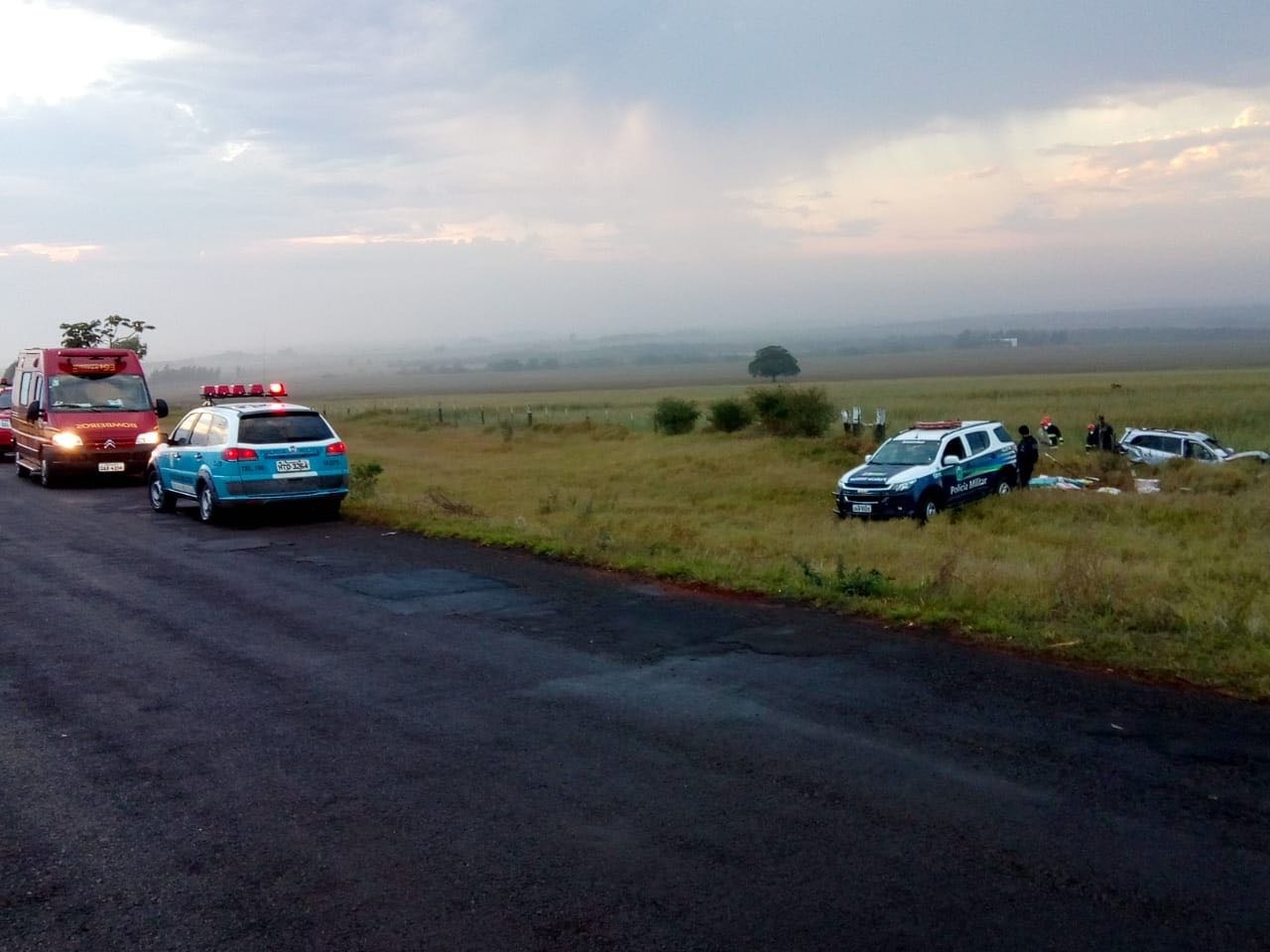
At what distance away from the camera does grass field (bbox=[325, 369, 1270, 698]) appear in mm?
8430

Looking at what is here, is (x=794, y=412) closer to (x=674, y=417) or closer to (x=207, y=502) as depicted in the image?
(x=674, y=417)

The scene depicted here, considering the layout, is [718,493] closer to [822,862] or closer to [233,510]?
[233,510]

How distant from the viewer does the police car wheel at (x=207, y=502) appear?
15473 mm

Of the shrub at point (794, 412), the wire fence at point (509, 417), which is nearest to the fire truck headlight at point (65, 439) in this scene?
the shrub at point (794, 412)

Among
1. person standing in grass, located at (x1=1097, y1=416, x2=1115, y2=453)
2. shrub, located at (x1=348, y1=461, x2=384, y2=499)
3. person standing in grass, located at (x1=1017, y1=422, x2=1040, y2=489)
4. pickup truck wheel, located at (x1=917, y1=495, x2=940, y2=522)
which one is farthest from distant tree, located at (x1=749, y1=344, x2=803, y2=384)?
shrub, located at (x1=348, y1=461, x2=384, y2=499)

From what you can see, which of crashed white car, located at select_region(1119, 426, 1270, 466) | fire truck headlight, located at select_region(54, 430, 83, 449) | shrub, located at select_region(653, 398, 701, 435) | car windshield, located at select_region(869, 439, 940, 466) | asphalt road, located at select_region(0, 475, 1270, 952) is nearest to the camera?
asphalt road, located at select_region(0, 475, 1270, 952)

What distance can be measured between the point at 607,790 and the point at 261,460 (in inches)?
426

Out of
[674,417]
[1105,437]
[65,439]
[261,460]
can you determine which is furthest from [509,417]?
[261,460]

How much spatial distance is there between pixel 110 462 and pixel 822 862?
762 inches

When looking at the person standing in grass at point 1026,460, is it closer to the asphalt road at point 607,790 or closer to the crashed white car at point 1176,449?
the crashed white car at point 1176,449

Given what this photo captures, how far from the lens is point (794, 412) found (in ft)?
126

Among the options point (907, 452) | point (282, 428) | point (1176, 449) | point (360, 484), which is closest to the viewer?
point (282, 428)

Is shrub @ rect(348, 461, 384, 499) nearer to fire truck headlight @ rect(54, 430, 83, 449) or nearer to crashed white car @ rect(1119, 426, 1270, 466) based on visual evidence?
fire truck headlight @ rect(54, 430, 83, 449)

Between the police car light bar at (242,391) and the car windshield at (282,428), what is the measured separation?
151cm
